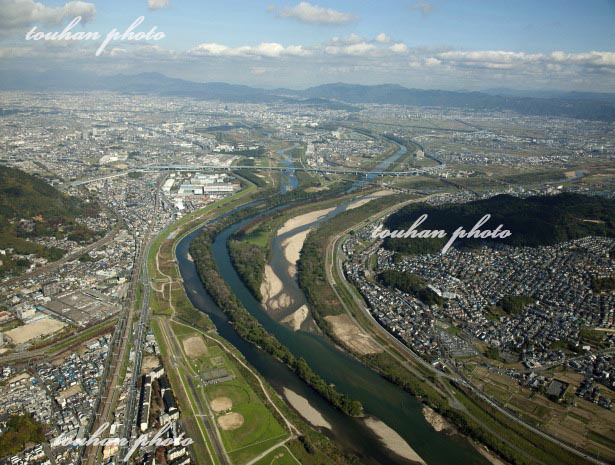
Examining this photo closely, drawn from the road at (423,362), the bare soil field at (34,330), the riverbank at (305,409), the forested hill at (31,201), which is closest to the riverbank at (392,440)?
the riverbank at (305,409)

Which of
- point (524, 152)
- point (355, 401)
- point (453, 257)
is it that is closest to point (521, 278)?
point (453, 257)

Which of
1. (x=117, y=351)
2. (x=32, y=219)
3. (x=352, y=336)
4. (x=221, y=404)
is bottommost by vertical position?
(x=221, y=404)

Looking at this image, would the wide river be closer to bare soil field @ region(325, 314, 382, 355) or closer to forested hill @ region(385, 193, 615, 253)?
bare soil field @ region(325, 314, 382, 355)

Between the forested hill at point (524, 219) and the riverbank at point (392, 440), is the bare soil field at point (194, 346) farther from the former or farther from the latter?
the forested hill at point (524, 219)

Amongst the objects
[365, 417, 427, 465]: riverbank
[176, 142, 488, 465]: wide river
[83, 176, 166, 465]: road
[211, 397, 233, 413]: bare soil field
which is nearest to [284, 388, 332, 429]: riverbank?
[176, 142, 488, 465]: wide river

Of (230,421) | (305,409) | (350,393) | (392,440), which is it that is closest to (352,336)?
(350,393)

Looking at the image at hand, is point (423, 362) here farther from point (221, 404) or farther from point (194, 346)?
point (194, 346)

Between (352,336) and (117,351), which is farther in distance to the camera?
(352,336)
